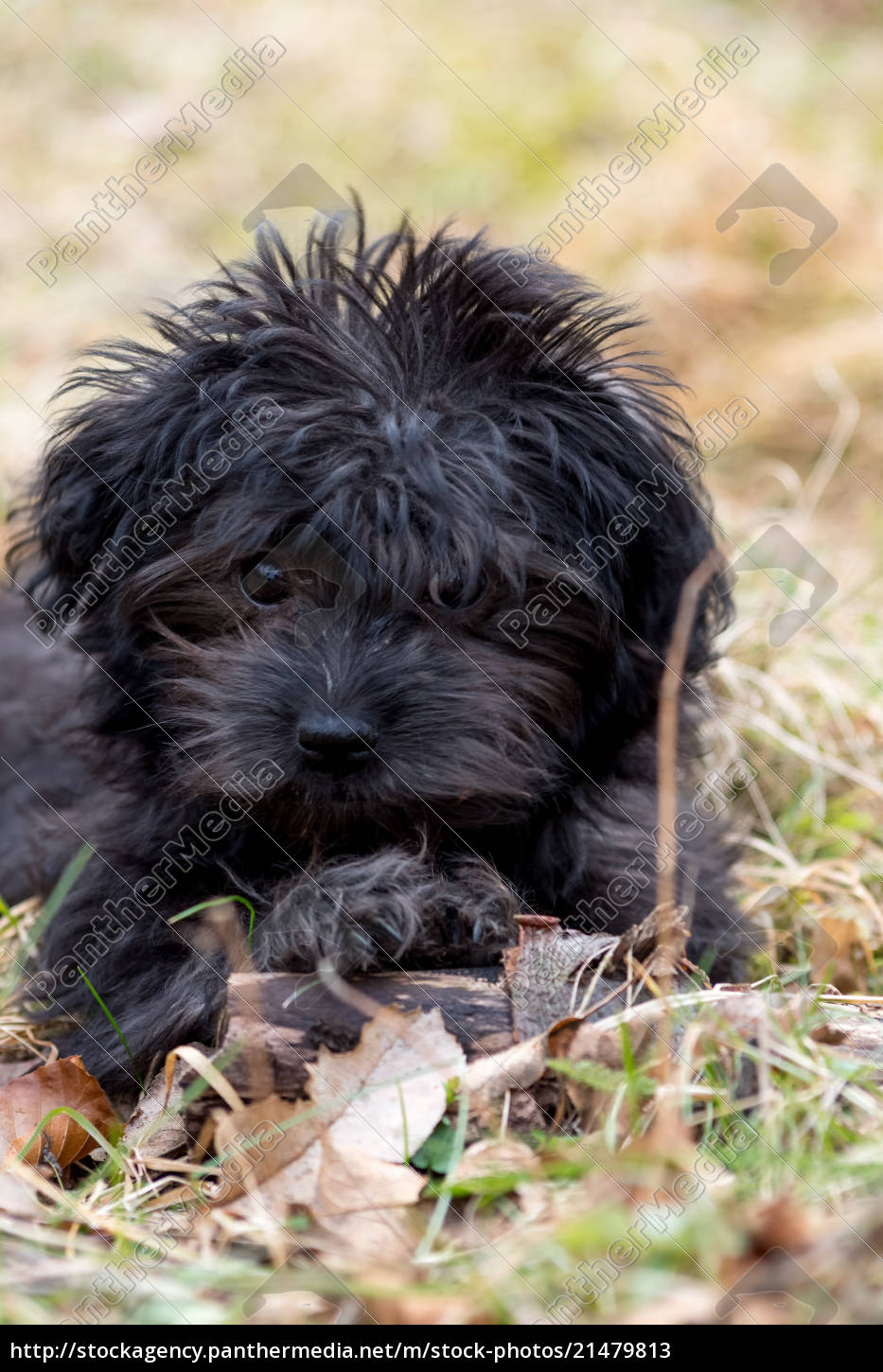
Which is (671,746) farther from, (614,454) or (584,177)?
(584,177)

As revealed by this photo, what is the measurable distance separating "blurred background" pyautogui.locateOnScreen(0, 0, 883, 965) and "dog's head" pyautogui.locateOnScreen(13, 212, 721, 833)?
2.07m

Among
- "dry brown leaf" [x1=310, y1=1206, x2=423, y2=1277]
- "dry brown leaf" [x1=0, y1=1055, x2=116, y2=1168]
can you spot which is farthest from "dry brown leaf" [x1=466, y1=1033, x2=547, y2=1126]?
"dry brown leaf" [x1=0, y1=1055, x2=116, y2=1168]

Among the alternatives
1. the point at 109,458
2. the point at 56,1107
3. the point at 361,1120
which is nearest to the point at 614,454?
the point at 109,458

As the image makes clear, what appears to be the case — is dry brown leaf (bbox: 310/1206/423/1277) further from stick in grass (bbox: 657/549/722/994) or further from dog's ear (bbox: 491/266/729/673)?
dog's ear (bbox: 491/266/729/673)

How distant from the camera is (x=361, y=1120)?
2.30m

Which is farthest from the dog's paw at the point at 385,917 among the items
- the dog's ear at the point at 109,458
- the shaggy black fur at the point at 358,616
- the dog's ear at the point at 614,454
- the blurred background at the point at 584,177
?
the blurred background at the point at 584,177

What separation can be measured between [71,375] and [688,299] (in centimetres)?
597

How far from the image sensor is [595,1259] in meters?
1.78

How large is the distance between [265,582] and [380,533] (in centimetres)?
34

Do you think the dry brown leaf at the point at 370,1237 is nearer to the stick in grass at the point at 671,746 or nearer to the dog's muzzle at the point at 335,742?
the stick in grass at the point at 671,746

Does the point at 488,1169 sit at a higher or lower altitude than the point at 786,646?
lower

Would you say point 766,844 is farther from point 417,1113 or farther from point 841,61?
point 841,61

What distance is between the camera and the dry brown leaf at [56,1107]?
8.66 feet

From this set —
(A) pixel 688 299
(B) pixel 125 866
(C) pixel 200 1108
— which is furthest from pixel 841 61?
(C) pixel 200 1108
